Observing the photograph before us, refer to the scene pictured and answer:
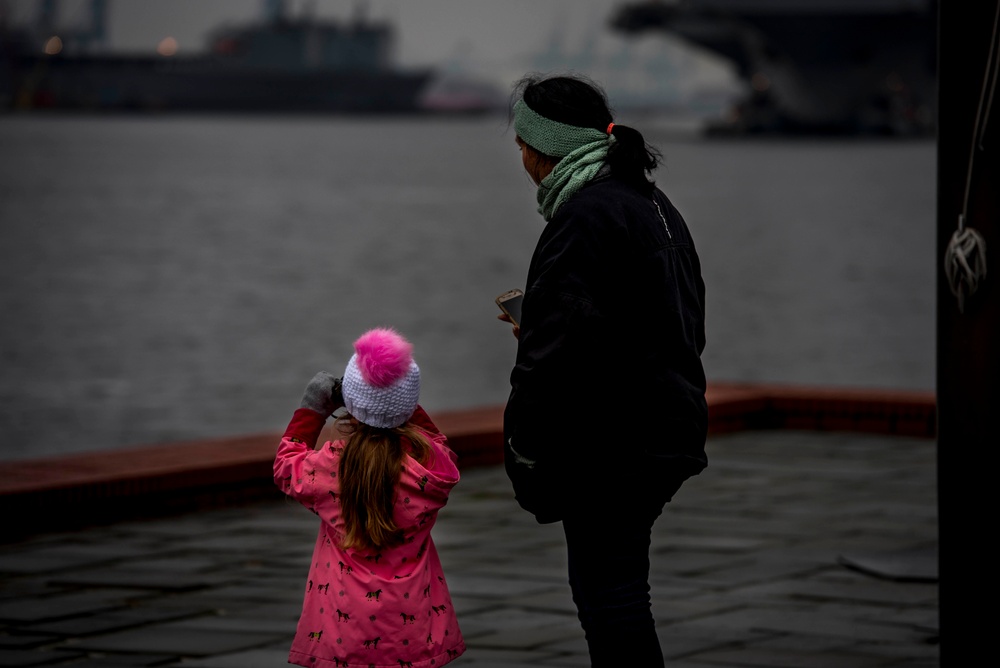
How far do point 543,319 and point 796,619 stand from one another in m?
2.31

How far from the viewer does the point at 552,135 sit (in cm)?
330

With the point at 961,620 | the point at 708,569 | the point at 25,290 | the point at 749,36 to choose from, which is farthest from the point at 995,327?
the point at 749,36

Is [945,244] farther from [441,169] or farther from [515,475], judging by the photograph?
[441,169]

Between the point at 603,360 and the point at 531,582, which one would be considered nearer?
the point at 603,360

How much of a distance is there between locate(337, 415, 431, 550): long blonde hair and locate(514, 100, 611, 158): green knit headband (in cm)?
60

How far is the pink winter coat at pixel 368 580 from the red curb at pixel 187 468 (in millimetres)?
3024

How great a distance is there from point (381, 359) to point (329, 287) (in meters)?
28.5

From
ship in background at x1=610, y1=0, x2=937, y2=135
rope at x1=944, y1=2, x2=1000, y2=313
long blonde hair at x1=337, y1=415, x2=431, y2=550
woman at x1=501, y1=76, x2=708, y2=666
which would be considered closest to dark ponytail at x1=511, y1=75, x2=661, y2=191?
woman at x1=501, y1=76, x2=708, y2=666

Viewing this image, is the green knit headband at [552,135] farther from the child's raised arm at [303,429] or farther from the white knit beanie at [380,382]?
the child's raised arm at [303,429]

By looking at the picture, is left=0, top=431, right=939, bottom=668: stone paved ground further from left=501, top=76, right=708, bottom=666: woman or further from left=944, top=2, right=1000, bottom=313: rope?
→ left=944, top=2, right=1000, bottom=313: rope

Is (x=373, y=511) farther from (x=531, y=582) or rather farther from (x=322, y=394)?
(x=531, y=582)

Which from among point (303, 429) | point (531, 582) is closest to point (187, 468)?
point (531, 582)

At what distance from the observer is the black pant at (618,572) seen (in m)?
3.29

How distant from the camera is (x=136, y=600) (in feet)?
17.5
